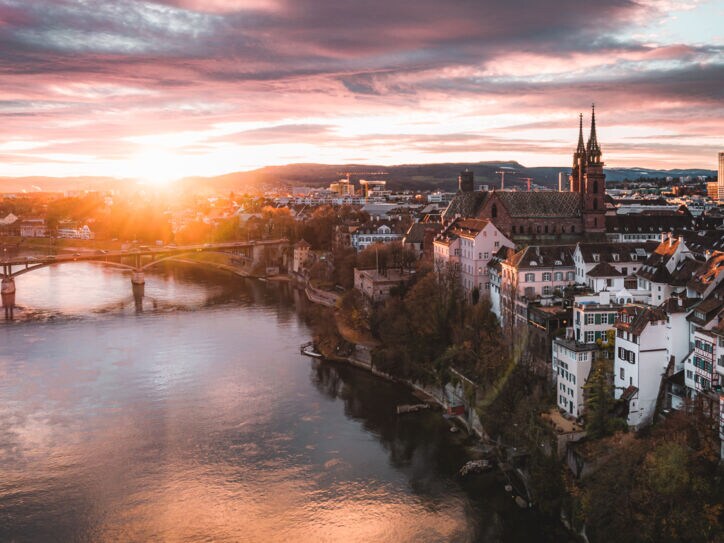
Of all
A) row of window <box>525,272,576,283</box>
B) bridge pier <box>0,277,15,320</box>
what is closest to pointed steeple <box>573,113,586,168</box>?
row of window <box>525,272,576,283</box>

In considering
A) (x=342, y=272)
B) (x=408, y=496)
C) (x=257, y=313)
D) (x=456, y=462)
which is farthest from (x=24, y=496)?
(x=342, y=272)

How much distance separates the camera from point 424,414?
17422mm

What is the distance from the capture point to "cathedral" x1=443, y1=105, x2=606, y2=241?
27.3 meters

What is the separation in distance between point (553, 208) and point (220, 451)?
16942 millimetres

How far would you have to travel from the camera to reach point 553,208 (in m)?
28.1

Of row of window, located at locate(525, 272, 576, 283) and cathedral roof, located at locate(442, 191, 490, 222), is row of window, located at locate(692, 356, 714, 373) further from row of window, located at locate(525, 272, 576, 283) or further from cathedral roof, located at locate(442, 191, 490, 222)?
cathedral roof, located at locate(442, 191, 490, 222)

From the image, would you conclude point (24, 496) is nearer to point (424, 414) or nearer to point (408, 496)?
point (408, 496)

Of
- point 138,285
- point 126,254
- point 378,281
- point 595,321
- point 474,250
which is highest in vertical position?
point 474,250

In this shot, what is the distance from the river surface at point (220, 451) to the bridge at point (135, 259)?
10.2 metres

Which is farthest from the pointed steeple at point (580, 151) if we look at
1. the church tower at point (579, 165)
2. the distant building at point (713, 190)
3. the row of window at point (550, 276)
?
the distant building at point (713, 190)

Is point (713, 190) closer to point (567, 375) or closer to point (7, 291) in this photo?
point (7, 291)

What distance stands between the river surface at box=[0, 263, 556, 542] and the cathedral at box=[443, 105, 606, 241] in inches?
313

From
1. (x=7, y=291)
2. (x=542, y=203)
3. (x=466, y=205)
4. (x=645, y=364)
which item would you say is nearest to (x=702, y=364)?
(x=645, y=364)

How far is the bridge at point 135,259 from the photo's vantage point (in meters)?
33.9
